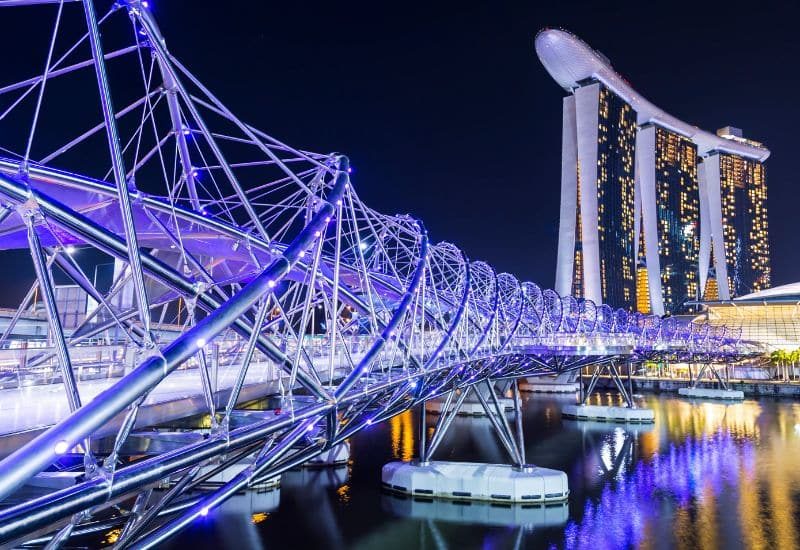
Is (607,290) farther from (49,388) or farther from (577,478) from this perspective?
(49,388)

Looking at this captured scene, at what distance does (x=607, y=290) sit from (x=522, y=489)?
376 ft

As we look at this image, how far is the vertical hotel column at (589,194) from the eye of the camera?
412 ft

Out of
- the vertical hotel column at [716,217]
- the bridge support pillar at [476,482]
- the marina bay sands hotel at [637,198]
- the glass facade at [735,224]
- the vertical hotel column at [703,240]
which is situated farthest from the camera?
the glass facade at [735,224]

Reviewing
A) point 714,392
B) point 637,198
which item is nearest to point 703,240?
point 637,198

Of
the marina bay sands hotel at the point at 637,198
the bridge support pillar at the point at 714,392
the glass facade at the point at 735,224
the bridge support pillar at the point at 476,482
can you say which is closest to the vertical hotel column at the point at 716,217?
the marina bay sands hotel at the point at 637,198

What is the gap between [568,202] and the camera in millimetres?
130500

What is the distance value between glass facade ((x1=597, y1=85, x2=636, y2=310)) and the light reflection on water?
8961 centimetres

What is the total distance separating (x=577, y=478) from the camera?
35250 millimetres

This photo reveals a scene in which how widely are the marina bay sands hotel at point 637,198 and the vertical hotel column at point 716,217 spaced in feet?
0.91

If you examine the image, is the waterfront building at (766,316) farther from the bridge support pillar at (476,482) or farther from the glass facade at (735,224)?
the bridge support pillar at (476,482)

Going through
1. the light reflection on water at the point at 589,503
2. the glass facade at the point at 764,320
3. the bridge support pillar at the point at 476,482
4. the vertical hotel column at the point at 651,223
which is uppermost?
the vertical hotel column at the point at 651,223

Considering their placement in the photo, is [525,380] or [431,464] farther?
[525,380]

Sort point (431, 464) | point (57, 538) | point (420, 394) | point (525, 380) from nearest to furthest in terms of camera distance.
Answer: point (57, 538)
point (420, 394)
point (431, 464)
point (525, 380)

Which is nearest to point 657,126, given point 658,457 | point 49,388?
point 658,457
